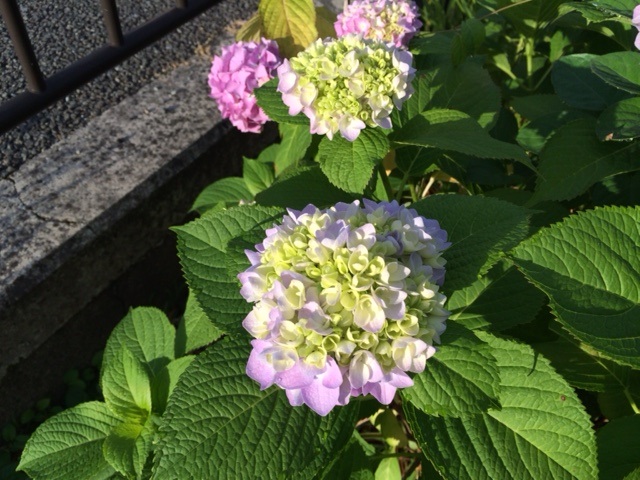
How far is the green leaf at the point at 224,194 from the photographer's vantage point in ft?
6.23

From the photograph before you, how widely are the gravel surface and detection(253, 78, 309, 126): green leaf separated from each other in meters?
1.10

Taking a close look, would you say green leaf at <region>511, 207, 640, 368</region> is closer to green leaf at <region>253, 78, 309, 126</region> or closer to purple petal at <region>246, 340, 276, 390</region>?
purple petal at <region>246, 340, 276, 390</region>

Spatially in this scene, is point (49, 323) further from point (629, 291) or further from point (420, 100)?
point (629, 291)

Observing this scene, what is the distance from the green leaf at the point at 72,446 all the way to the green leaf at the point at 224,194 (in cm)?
63

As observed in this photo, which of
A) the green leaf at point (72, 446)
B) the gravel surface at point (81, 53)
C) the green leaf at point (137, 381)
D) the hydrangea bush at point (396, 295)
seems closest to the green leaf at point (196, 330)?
the hydrangea bush at point (396, 295)

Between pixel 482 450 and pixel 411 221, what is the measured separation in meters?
0.36

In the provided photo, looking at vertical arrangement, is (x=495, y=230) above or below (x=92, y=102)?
above

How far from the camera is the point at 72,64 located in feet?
6.85

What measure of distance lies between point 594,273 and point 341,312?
43 centimetres

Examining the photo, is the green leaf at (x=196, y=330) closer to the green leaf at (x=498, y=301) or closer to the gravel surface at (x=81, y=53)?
the green leaf at (x=498, y=301)

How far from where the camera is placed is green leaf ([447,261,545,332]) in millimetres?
1228

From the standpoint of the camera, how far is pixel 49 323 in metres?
1.95

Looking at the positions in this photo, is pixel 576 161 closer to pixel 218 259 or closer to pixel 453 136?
pixel 453 136

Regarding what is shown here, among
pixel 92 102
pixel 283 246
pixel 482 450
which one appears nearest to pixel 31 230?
pixel 92 102
